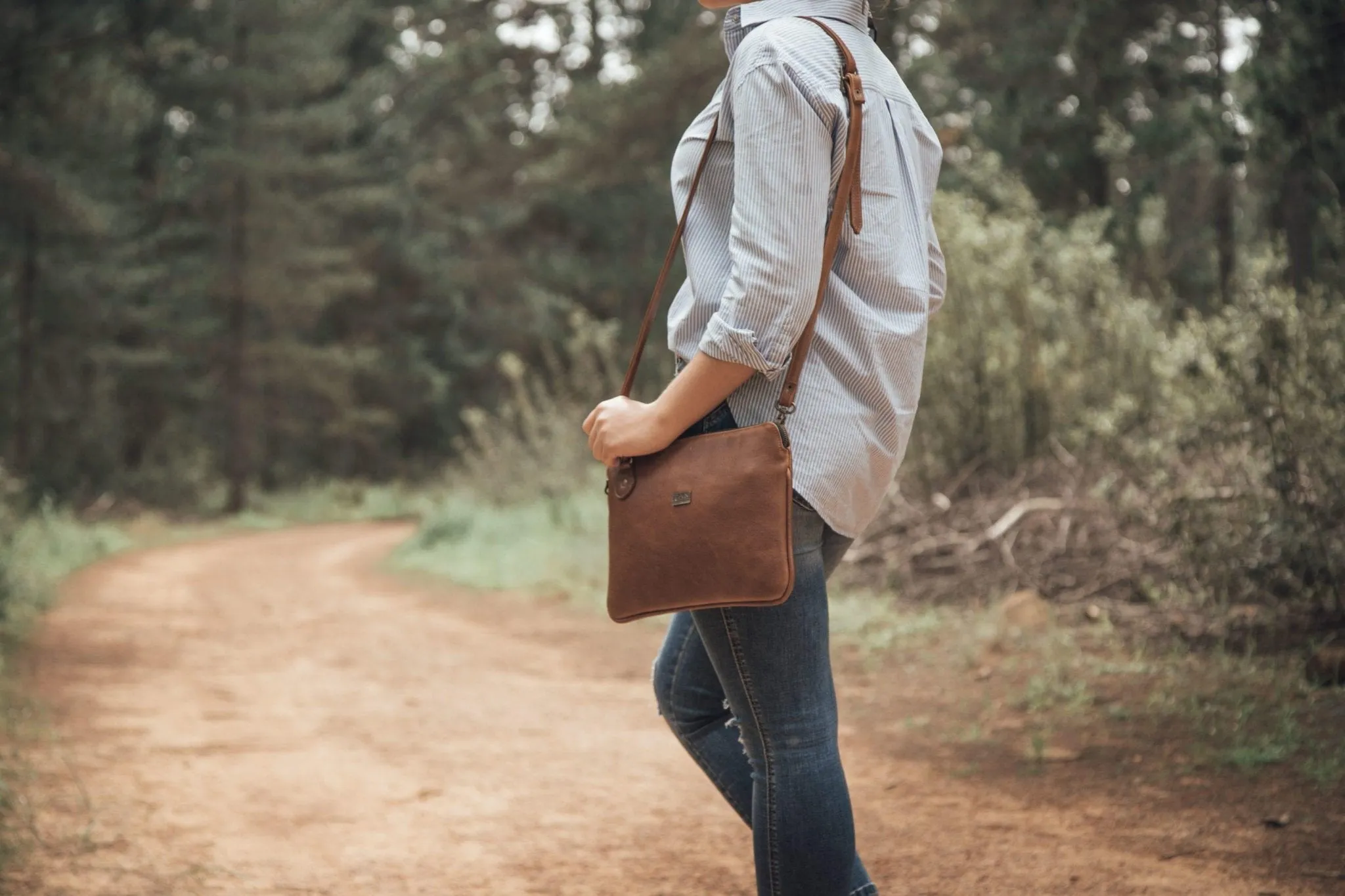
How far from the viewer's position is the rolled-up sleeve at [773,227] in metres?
1.53

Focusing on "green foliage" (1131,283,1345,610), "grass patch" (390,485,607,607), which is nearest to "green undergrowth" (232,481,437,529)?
"grass patch" (390,485,607,607)

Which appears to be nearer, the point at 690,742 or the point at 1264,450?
the point at 690,742

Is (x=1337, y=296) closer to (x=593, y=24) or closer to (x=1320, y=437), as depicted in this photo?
(x=1320, y=437)

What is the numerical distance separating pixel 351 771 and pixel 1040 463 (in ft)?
13.8

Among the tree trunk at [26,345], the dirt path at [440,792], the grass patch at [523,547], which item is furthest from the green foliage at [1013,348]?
the tree trunk at [26,345]

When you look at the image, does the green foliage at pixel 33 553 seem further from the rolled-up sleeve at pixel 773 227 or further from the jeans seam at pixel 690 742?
the rolled-up sleeve at pixel 773 227

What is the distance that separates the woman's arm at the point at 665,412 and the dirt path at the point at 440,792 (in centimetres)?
156

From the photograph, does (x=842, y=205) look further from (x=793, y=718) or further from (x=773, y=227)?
(x=793, y=718)

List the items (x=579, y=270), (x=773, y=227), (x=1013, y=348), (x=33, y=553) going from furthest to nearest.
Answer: (x=579, y=270) → (x=33, y=553) → (x=1013, y=348) → (x=773, y=227)

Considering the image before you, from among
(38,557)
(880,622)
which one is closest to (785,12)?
(880,622)

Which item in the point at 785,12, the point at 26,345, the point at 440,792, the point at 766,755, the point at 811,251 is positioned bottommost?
the point at 26,345

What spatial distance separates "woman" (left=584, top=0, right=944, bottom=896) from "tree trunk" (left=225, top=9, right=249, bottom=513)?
21.5 meters

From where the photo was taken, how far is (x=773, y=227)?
5.05ft

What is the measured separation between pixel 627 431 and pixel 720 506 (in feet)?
0.60
